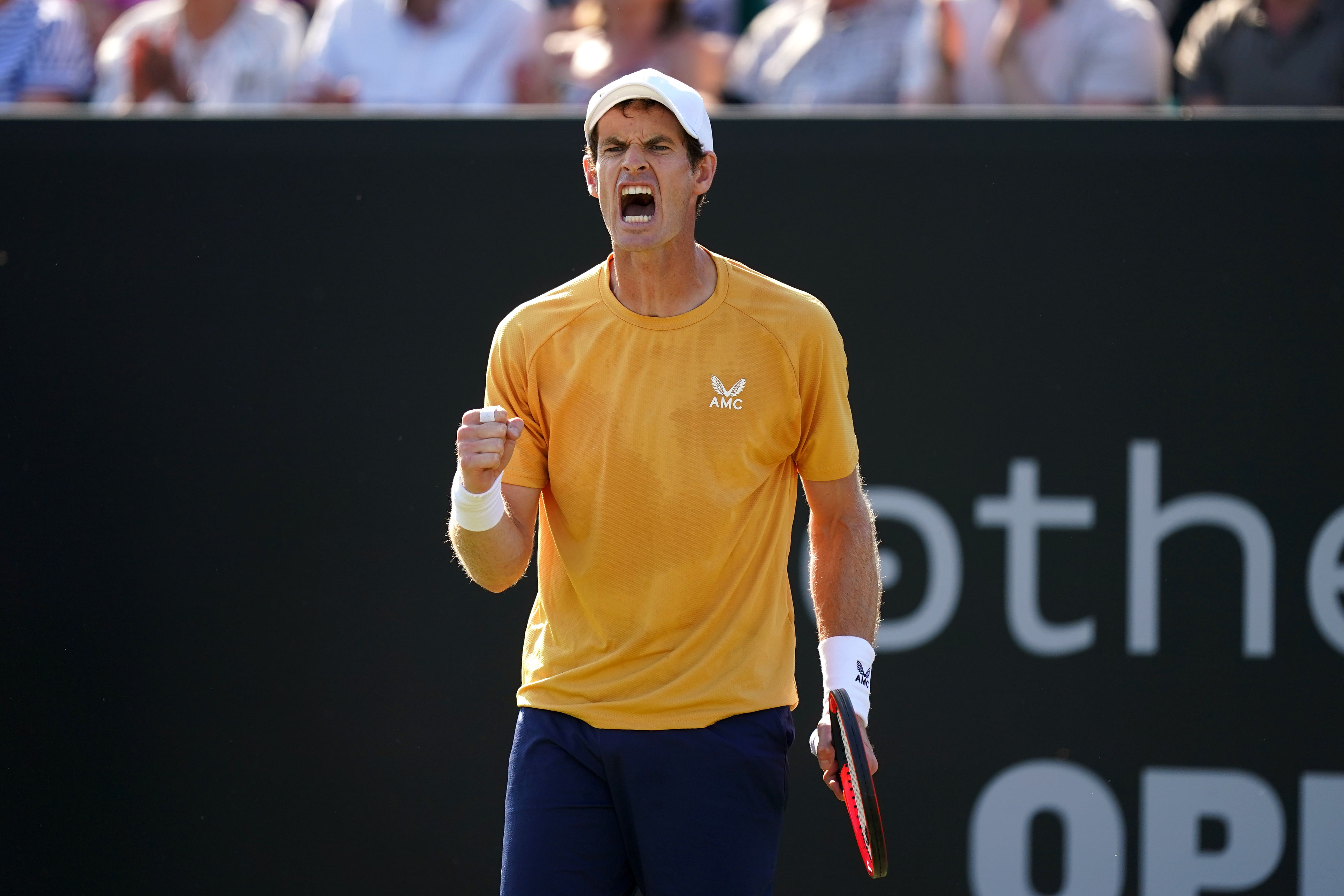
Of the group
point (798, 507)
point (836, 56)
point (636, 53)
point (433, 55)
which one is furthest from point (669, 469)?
point (433, 55)

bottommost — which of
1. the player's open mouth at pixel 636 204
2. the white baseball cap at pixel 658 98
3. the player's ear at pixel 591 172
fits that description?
the player's open mouth at pixel 636 204

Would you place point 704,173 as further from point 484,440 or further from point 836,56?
point 836,56

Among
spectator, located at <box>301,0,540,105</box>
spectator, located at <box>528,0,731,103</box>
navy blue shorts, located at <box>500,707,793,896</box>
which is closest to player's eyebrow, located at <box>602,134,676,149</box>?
navy blue shorts, located at <box>500,707,793,896</box>

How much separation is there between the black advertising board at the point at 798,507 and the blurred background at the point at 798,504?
11 millimetres

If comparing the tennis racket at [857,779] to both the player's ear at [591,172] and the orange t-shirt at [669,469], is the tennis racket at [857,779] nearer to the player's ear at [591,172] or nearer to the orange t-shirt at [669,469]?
the orange t-shirt at [669,469]

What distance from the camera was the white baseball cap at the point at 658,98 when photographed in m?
2.97

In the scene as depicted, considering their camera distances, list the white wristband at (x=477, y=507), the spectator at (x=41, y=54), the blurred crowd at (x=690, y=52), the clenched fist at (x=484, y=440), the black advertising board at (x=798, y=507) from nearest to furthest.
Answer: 1. the clenched fist at (x=484, y=440)
2. the white wristband at (x=477, y=507)
3. the black advertising board at (x=798, y=507)
4. the blurred crowd at (x=690, y=52)
5. the spectator at (x=41, y=54)

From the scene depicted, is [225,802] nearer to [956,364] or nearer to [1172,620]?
[956,364]

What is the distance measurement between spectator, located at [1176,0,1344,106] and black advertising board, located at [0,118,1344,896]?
79cm

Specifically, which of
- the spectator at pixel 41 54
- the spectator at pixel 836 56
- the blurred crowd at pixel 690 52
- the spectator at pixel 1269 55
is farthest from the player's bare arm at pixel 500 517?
the spectator at pixel 41 54

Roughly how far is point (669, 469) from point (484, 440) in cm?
45

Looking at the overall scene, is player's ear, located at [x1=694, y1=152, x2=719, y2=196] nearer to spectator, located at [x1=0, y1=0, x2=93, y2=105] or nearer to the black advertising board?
the black advertising board

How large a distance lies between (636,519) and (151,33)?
396cm

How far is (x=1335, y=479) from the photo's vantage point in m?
4.46
